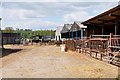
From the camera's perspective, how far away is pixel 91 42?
2438 cm

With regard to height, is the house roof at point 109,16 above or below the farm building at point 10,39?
above

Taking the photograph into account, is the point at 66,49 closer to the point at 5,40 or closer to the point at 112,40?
the point at 112,40

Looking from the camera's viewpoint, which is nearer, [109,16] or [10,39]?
[109,16]

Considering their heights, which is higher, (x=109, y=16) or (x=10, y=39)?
(x=109, y=16)

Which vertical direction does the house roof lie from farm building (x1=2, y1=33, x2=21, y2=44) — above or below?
above

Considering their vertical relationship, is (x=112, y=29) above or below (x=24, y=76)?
above

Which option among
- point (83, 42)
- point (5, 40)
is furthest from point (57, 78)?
point (5, 40)

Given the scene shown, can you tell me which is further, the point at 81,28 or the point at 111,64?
the point at 81,28

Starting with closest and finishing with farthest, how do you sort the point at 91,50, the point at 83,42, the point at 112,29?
the point at 91,50
the point at 83,42
the point at 112,29

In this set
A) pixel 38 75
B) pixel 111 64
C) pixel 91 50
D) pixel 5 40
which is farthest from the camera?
pixel 5 40

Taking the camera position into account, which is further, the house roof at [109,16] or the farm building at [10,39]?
the farm building at [10,39]

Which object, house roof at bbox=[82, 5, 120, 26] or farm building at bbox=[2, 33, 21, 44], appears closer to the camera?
house roof at bbox=[82, 5, 120, 26]

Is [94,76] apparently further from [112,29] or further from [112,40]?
[112,29]

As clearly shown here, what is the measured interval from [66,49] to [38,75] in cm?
2323
